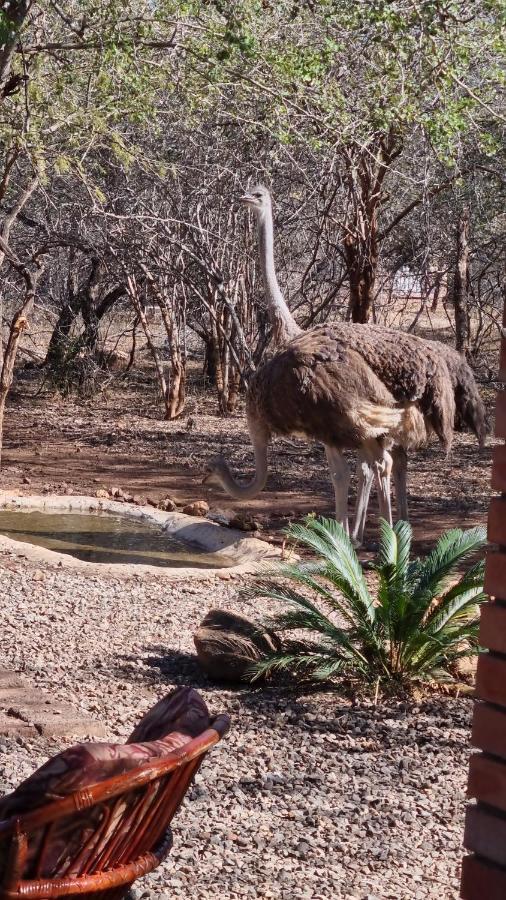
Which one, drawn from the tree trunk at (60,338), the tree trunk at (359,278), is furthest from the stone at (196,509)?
the tree trunk at (60,338)

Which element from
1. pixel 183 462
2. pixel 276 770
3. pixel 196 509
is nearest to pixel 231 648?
pixel 276 770

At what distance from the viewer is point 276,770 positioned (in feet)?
16.3

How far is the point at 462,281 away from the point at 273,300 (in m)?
8.38

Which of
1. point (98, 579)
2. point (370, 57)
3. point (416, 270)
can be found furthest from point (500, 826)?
point (416, 270)

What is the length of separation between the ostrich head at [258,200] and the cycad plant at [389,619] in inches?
178

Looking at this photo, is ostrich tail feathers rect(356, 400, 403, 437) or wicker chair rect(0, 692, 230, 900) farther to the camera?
ostrich tail feathers rect(356, 400, 403, 437)

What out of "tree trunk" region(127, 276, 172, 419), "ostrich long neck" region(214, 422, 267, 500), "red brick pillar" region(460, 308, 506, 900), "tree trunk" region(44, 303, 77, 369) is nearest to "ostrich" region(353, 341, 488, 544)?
"ostrich long neck" region(214, 422, 267, 500)

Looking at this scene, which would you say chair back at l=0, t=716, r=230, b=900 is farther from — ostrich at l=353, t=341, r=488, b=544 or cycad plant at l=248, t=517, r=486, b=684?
ostrich at l=353, t=341, r=488, b=544

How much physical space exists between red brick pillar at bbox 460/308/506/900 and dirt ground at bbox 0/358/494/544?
23.9 feet

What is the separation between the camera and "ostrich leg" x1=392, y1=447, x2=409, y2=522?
9.60 m

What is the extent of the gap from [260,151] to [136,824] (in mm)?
11686

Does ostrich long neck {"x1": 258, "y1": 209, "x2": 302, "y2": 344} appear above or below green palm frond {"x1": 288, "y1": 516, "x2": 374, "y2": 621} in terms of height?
above

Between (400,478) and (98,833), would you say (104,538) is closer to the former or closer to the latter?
(400,478)

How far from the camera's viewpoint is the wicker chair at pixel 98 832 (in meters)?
2.54
